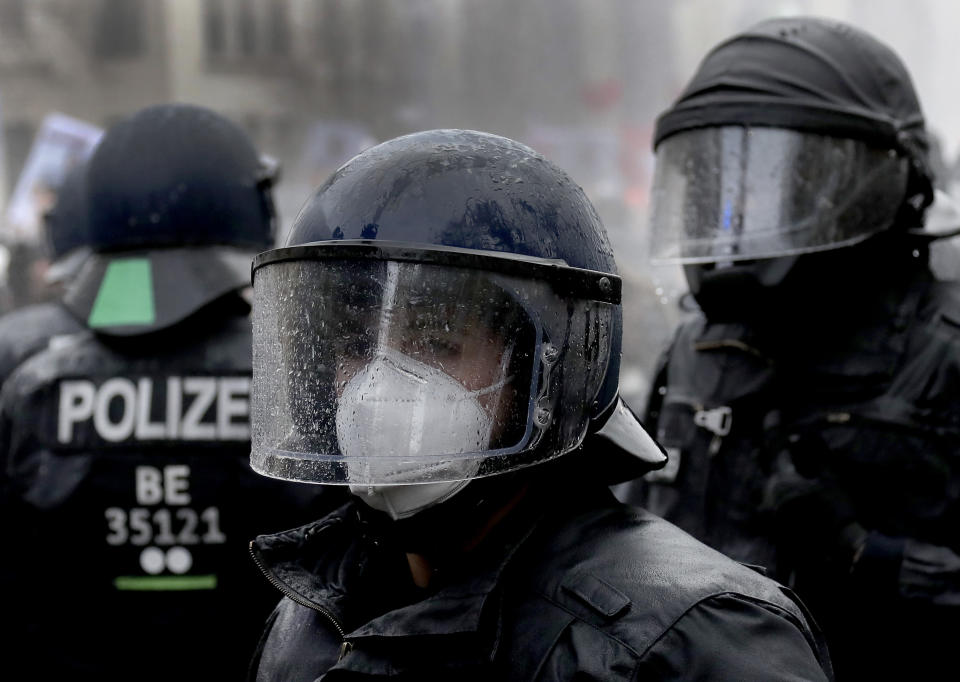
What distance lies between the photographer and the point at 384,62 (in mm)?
30484

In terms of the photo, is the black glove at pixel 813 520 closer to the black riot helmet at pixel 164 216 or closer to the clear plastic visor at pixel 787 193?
the clear plastic visor at pixel 787 193

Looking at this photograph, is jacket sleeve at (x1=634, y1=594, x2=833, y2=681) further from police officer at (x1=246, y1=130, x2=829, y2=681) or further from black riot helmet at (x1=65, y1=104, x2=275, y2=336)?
black riot helmet at (x1=65, y1=104, x2=275, y2=336)

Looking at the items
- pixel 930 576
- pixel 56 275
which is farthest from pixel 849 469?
pixel 56 275

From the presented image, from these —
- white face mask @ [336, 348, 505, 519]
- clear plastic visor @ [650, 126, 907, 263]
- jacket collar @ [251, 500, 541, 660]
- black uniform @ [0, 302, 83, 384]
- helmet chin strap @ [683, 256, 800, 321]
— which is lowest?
jacket collar @ [251, 500, 541, 660]

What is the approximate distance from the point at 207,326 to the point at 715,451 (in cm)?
135

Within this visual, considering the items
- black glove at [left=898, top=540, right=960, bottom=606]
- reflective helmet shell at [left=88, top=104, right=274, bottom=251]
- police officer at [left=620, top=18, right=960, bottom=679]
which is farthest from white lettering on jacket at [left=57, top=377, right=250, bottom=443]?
black glove at [left=898, top=540, right=960, bottom=606]

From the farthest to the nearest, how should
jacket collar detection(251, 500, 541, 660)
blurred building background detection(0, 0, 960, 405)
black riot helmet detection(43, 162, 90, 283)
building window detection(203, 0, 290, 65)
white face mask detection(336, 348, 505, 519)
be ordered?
building window detection(203, 0, 290, 65) → blurred building background detection(0, 0, 960, 405) → black riot helmet detection(43, 162, 90, 283) → white face mask detection(336, 348, 505, 519) → jacket collar detection(251, 500, 541, 660)

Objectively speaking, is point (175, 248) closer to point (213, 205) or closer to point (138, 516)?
point (213, 205)

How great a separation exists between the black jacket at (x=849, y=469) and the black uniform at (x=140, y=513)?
105cm

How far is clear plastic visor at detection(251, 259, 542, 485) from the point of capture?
1.38m

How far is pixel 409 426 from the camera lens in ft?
4.54

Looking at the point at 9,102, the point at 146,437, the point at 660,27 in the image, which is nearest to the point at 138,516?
the point at 146,437

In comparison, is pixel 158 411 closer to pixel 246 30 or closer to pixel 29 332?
pixel 29 332

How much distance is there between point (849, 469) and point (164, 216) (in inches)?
73.7
